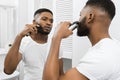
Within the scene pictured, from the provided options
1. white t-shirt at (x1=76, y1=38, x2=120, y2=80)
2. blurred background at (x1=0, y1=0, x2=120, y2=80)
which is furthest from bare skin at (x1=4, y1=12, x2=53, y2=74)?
white t-shirt at (x1=76, y1=38, x2=120, y2=80)

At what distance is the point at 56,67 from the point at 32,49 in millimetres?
638

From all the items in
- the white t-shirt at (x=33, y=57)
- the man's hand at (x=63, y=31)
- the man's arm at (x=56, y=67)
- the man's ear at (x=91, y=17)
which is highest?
the man's ear at (x=91, y=17)

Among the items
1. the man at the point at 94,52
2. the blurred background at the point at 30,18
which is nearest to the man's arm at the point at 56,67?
the man at the point at 94,52

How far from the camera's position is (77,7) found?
6.70 feet

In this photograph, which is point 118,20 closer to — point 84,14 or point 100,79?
point 84,14

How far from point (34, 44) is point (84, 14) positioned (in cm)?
65

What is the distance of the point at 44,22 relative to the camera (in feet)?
5.73

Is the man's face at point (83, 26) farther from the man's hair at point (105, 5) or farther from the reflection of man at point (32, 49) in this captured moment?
the reflection of man at point (32, 49)

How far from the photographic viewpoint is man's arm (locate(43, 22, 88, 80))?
1009 mm

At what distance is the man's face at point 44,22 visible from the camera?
5.63 feet

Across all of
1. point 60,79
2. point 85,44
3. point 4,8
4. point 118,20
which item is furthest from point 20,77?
point 60,79

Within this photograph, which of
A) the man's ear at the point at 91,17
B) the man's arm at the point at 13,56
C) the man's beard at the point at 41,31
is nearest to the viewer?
the man's ear at the point at 91,17

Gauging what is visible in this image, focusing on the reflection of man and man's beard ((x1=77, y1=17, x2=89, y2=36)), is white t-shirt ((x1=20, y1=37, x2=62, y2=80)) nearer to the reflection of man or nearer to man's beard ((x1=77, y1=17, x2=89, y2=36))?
the reflection of man

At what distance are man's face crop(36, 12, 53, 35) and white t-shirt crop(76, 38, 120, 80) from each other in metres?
0.76
